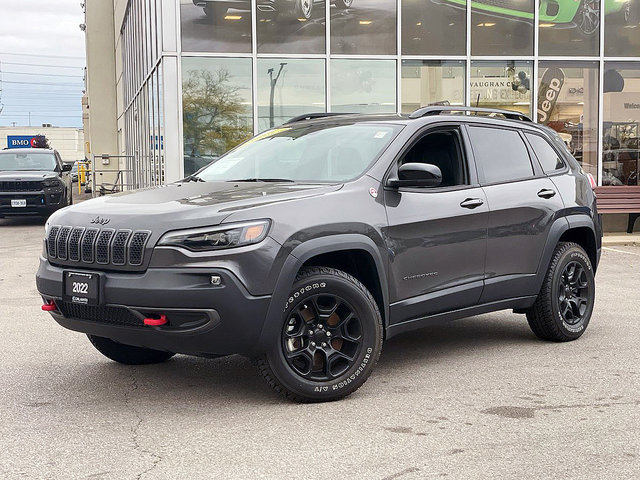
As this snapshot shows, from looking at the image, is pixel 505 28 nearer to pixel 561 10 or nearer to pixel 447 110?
pixel 561 10

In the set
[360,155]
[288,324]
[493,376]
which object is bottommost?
[493,376]

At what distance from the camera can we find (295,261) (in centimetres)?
498

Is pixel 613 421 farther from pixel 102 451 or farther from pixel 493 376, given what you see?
pixel 102 451

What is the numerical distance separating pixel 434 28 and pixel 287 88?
305 centimetres

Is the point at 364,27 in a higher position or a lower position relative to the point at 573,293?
higher

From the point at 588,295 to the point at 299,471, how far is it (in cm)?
393

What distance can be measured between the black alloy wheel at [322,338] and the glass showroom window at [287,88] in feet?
37.5

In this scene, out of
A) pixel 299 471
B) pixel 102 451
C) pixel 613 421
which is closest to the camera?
pixel 299 471

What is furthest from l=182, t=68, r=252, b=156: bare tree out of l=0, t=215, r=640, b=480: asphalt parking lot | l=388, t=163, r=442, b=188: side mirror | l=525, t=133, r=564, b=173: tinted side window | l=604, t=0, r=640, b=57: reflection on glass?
l=388, t=163, r=442, b=188: side mirror

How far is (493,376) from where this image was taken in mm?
5895

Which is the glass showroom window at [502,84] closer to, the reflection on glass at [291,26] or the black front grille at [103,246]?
the reflection on glass at [291,26]

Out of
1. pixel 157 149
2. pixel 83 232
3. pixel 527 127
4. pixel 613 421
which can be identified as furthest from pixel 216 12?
pixel 613 421

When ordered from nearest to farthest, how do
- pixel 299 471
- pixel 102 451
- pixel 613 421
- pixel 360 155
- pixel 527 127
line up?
pixel 299 471 → pixel 102 451 → pixel 613 421 → pixel 360 155 → pixel 527 127

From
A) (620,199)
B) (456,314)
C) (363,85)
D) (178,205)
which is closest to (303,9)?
(363,85)
